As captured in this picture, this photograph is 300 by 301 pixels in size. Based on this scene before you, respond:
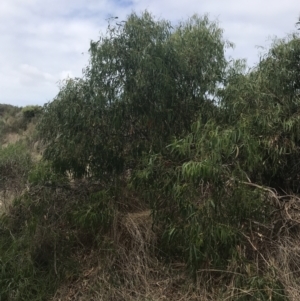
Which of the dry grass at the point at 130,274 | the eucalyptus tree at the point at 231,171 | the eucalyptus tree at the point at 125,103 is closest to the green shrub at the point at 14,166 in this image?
the eucalyptus tree at the point at 125,103

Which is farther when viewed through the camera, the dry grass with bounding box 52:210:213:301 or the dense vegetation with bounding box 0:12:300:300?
the dry grass with bounding box 52:210:213:301

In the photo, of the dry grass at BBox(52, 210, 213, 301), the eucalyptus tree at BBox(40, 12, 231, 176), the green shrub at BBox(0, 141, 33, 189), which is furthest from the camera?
the green shrub at BBox(0, 141, 33, 189)

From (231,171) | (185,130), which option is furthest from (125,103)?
(231,171)

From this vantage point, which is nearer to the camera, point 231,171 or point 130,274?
point 231,171

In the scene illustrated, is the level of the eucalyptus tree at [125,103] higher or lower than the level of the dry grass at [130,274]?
higher

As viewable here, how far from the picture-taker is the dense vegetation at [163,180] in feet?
14.5

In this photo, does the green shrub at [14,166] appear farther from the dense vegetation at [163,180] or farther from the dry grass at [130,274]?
the dry grass at [130,274]

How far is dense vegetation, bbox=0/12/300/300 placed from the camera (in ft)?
14.5

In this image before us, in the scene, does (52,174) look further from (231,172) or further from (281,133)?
(281,133)

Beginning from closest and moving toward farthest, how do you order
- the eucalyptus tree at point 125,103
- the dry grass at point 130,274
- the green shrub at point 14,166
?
the dry grass at point 130,274, the eucalyptus tree at point 125,103, the green shrub at point 14,166

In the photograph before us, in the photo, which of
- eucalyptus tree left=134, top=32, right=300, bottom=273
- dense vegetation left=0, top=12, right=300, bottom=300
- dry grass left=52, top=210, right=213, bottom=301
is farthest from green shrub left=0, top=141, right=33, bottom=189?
eucalyptus tree left=134, top=32, right=300, bottom=273

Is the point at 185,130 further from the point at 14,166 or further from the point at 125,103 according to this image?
the point at 14,166

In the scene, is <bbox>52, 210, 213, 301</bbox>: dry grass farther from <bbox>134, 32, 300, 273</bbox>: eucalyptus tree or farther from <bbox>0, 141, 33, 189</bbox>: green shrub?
<bbox>0, 141, 33, 189</bbox>: green shrub

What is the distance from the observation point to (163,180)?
15.6 ft
